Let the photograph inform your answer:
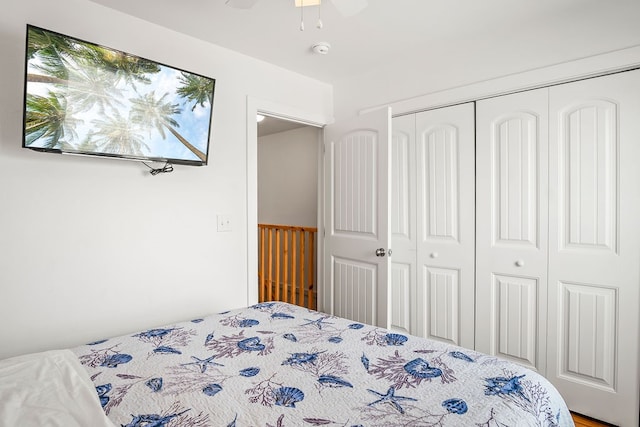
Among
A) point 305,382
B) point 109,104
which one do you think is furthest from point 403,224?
point 109,104

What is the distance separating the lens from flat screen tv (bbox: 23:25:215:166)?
5.11 ft

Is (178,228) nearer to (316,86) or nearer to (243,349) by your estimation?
(243,349)

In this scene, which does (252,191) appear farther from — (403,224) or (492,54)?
(492,54)

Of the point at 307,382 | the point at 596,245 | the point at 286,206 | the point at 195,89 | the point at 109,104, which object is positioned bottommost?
the point at 307,382

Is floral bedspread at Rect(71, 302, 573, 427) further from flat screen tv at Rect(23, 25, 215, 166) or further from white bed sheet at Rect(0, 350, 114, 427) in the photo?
flat screen tv at Rect(23, 25, 215, 166)

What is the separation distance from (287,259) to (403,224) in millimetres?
1636

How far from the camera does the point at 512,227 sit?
233cm

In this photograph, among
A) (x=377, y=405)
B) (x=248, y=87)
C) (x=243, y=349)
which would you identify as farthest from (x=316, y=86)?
(x=377, y=405)

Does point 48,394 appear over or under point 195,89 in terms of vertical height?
under

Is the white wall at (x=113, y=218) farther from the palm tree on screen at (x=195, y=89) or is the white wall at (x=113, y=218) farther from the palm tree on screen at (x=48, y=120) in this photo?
the palm tree on screen at (x=195, y=89)

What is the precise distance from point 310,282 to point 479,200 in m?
2.04

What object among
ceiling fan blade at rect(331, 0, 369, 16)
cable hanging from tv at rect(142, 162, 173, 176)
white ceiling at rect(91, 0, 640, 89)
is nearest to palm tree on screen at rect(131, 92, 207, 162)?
cable hanging from tv at rect(142, 162, 173, 176)

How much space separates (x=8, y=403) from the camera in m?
0.93

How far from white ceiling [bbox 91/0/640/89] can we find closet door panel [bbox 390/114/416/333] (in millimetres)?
567
